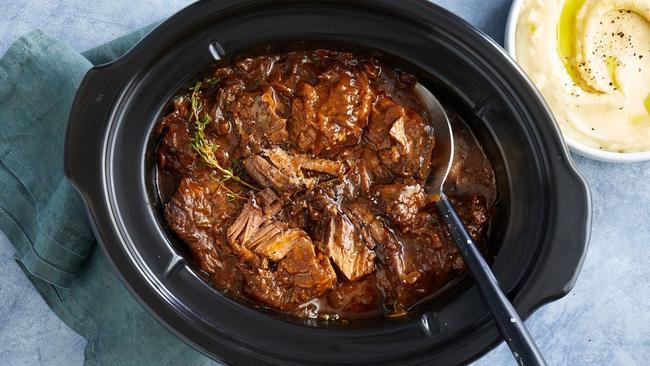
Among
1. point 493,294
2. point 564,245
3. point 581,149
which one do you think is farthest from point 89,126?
point 581,149

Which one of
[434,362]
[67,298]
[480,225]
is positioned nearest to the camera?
[434,362]

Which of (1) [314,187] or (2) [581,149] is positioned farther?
(2) [581,149]

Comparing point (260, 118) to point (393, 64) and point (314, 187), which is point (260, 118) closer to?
point (314, 187)

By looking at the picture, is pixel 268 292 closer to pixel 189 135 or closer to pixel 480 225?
pixel 189 135

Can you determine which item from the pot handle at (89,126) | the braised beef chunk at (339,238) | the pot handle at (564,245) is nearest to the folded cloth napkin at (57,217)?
the pot handle at (89,126)

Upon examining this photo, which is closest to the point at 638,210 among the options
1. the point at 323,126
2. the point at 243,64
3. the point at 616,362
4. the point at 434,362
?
the point at 616,362

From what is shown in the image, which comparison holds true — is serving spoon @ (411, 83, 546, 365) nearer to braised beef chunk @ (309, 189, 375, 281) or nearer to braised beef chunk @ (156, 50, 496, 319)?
braised beef chunk @ (156, 50, 496, 319)

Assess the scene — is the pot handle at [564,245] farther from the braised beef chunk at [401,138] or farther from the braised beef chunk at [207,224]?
the braised beef chunk at [207,224]
